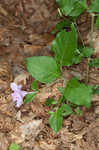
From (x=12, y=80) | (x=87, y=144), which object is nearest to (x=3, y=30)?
(x=12, y=80)

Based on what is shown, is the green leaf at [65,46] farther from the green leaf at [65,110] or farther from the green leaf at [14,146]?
the green leaf at [14,146]

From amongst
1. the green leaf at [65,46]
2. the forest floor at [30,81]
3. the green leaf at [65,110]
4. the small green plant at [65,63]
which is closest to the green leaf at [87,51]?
the small green plant at [65,63]

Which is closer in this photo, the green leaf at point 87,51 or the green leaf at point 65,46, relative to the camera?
the green leaf at point 65,46

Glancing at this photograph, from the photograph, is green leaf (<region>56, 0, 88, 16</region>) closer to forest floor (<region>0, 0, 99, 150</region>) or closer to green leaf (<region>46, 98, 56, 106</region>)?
forest floor (<region>0, 0, 99, 150</region>)

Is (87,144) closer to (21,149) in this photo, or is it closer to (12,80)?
(21,149)

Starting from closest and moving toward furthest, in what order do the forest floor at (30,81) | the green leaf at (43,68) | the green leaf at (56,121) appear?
the green leaf at (43,68) < the green leaf at (56,121) < the forest floor at (30,81)

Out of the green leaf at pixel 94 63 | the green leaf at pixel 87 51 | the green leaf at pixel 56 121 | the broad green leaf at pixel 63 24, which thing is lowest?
the green leaf at pixel 56 121
